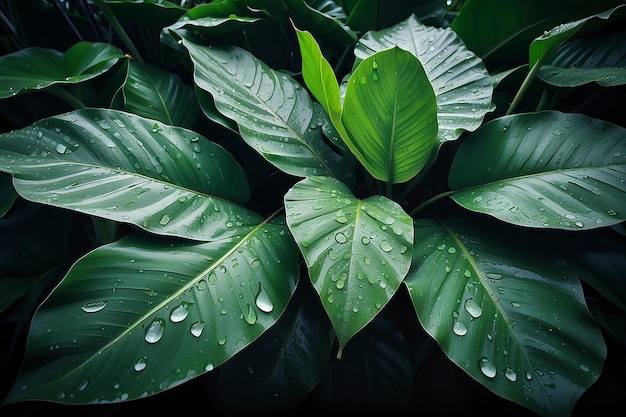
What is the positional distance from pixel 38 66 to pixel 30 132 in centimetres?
39

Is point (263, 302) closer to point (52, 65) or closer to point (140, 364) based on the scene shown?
point (140, 364)

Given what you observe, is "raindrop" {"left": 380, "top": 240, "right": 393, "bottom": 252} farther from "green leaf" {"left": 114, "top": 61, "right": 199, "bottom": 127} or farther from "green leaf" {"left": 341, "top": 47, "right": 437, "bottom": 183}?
"green leaf" {"left": 114, "top": 61, "right": 199, "bottom": 127}

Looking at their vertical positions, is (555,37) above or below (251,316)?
above

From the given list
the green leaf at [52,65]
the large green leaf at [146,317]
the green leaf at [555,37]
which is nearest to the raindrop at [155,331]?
the large green leaf at [146,317]

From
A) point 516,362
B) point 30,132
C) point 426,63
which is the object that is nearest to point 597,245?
point 516,362

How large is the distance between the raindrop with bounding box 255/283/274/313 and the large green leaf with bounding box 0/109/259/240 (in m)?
0.13

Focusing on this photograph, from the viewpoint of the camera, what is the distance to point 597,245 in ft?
2.34

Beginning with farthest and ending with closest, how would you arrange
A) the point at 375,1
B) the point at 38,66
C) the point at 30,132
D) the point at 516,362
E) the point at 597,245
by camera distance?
the point at 375,1 → the point at 38,66 → the point at 597,245 → the point at 30,132 → the point at 516,362

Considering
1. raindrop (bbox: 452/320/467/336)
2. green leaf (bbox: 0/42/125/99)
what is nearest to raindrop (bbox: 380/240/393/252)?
raindrop (bbox: 452/320/467/336)

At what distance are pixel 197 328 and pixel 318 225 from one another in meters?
0.21

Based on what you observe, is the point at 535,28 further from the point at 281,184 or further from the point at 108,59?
the point at 108,59

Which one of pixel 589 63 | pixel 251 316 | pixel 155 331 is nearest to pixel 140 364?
pixel 155 331

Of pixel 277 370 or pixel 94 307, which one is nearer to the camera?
pixel 94 307

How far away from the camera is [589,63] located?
2.83 ft
